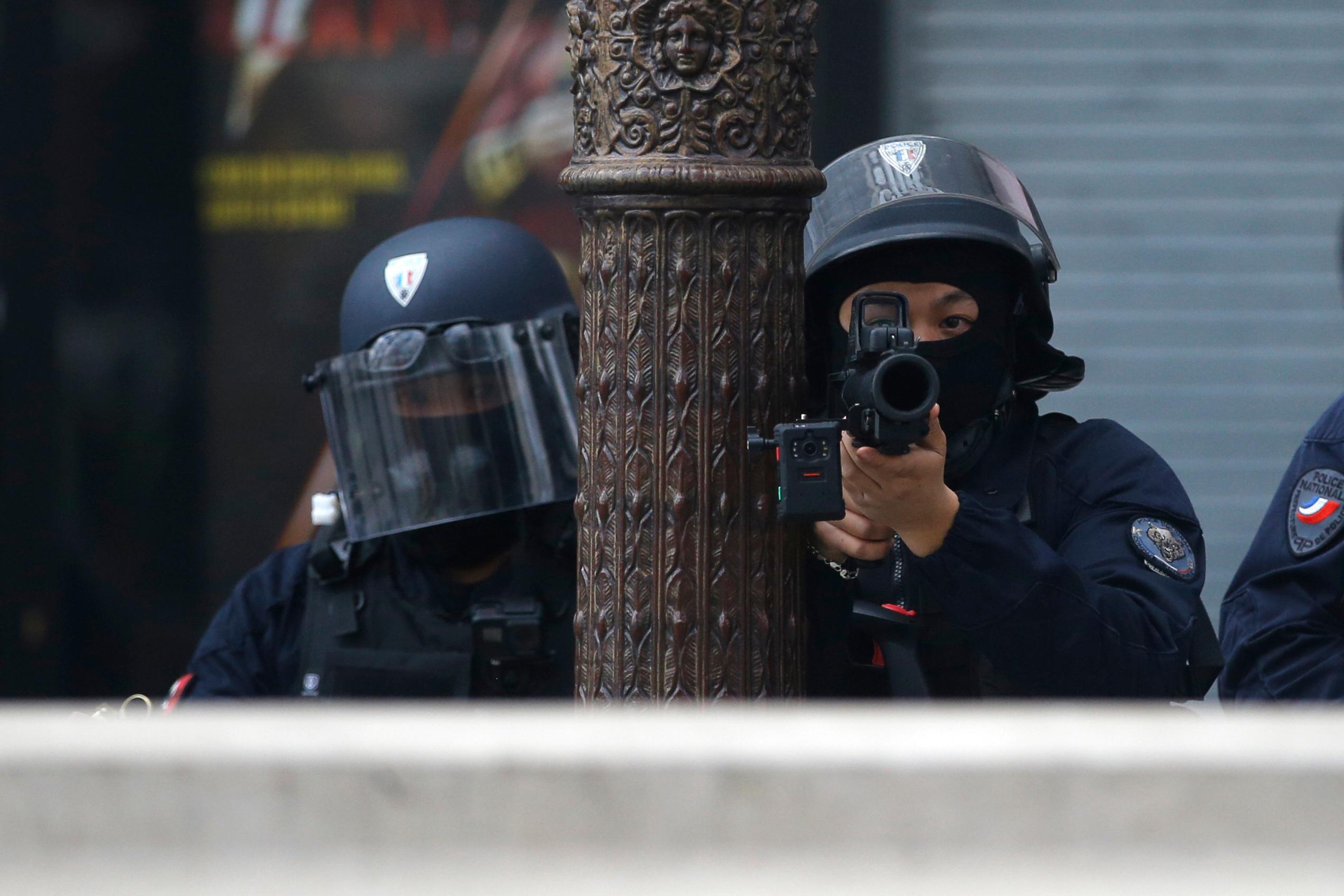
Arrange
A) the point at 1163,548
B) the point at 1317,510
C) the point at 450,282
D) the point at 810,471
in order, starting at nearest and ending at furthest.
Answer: the point at 810,471 → the point at 1163,548 → the point at 1317,510 → the point at 450,282

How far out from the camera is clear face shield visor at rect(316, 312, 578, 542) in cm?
264

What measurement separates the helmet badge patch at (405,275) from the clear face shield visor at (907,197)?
79 centimetres

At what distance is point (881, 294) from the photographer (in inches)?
76.0

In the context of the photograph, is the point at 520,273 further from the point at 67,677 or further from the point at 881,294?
the point at 67,677

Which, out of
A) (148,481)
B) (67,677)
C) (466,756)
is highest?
(466,756)

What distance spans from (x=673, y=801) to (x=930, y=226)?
149 cm

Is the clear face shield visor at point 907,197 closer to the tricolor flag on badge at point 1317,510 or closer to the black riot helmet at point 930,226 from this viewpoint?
the black riot helmet at point 930,226

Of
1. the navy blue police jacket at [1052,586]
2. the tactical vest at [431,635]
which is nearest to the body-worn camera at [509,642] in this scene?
the tactical vest at [431,635]

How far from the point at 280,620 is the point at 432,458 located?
1.30 feet

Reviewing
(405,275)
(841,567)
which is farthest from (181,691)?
(841,567)

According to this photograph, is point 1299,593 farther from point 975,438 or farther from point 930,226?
point 930,226

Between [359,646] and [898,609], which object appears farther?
[359,646]

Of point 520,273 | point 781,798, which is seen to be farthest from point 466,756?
point 520,273

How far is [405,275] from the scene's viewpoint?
9.19 feet
